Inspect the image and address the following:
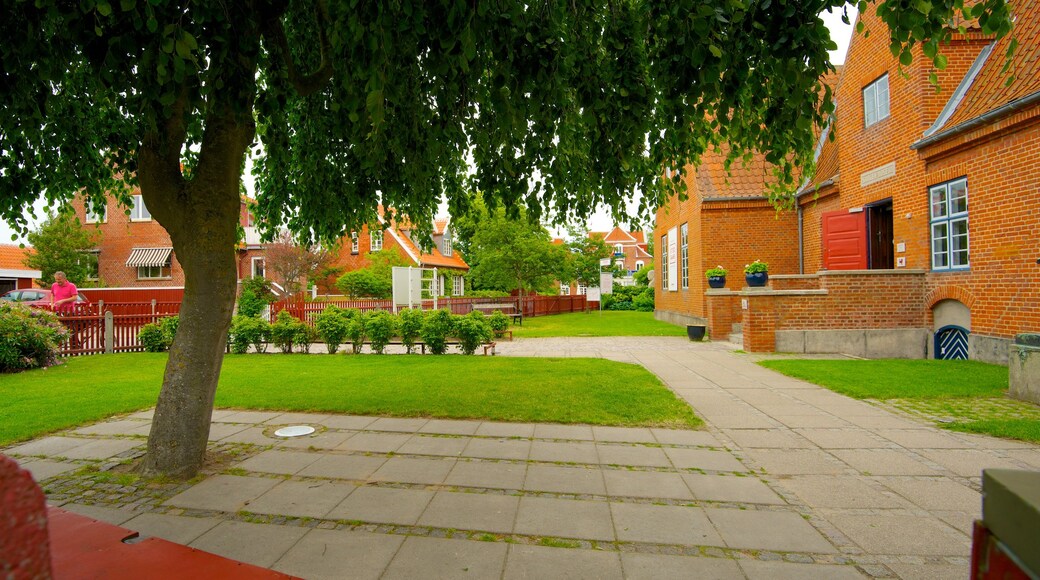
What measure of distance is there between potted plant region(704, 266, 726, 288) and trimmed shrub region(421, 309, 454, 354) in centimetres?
850

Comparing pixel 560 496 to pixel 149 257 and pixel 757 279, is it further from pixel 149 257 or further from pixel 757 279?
pixel 149 257

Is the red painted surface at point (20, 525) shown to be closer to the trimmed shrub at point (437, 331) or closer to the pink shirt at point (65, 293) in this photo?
the trimmed shrub at point (437, 331)

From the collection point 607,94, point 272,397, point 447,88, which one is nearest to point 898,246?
point 607,94

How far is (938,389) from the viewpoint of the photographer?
7559mm

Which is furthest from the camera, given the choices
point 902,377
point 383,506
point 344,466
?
point 902,377

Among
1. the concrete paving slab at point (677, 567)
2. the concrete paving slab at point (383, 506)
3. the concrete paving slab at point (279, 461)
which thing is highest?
the concrete paving slab at point (279, 461)

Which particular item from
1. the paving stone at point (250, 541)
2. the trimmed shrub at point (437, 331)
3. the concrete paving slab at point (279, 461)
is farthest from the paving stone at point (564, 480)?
the trimmed shrub at point (437, 331)

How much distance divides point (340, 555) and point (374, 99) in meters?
2.60

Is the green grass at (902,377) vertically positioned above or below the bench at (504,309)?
below

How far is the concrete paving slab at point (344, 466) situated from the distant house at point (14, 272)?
34.4 metres

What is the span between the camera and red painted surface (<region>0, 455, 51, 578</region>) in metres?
0.68

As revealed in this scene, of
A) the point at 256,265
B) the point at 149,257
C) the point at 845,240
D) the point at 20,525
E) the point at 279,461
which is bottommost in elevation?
the point at 279,461

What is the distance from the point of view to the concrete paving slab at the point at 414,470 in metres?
4.21

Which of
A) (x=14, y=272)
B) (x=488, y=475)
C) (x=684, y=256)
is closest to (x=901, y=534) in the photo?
(x=488, y=475)
